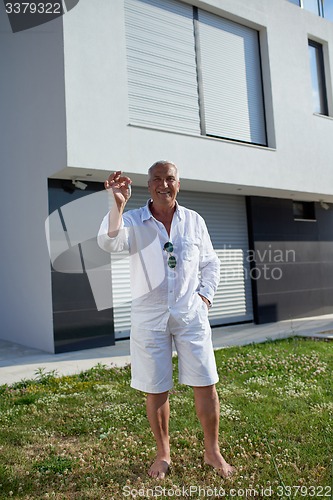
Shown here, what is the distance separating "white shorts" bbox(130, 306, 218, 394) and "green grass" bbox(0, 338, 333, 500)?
24.5 inches

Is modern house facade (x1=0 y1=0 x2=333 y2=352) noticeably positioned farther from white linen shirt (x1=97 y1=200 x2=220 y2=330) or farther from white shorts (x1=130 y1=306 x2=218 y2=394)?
white shorts (x1=130 y1=306 x2=218 y2=394)

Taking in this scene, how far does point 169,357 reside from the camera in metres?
2.91

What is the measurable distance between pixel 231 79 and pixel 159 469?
9295 millimetres

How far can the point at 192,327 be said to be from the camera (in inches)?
113

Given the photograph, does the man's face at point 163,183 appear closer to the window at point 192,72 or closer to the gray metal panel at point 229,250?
the window at point 192,72

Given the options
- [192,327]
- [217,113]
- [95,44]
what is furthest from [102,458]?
[217,113]

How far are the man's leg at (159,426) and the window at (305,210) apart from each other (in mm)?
10774

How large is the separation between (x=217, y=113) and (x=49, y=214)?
457cm

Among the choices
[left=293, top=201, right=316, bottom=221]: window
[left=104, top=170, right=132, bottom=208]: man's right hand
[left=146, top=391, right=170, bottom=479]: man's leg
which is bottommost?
[left=146, top=391, right=170, bottom=479]: man's leg

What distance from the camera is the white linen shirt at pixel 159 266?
2.85 metres

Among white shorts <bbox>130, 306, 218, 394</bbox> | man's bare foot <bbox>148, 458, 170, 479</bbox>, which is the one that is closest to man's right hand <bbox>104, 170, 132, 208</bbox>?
white shorts <bbox>130, 306, 218, 394</bbox>

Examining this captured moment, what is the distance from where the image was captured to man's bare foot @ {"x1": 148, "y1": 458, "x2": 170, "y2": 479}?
2.92 meters

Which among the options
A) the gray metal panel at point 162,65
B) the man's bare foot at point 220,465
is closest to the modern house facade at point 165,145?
the gray metal panel at point 162,65

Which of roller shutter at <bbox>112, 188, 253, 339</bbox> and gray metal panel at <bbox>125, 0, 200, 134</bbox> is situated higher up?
gray metal panel at <bbox>125, 0, 200, 134</bbox>
